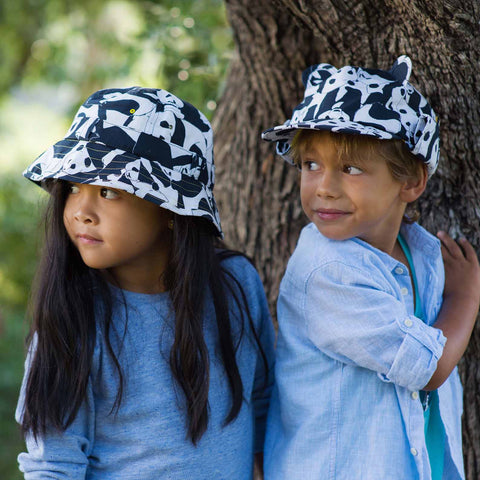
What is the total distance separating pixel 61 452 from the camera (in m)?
1.86

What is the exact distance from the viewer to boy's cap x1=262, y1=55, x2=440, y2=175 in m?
1.89

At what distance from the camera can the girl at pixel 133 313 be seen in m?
1.84

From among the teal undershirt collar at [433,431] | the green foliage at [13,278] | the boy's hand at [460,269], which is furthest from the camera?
the green foliage at [13,278]

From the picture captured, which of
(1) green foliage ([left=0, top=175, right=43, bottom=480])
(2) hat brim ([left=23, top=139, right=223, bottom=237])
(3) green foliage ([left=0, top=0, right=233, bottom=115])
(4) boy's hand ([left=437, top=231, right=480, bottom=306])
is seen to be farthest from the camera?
(1) green foliage ([left=0, top=175, right=43, bottom=480])

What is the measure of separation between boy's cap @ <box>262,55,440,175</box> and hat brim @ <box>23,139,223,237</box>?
380mm

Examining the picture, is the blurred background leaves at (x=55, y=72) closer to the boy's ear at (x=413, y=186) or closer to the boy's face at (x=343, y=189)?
the boy's face at (x=343, y=189)

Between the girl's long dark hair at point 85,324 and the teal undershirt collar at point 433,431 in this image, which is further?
the teal undershirt collar at point 433,431

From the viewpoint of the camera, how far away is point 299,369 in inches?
81.7

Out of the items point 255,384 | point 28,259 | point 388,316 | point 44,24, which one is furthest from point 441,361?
point 44,24

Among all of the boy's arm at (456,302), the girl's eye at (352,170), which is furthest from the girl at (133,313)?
the boy's arm at (456,302)

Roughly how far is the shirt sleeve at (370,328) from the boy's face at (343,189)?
0.14m

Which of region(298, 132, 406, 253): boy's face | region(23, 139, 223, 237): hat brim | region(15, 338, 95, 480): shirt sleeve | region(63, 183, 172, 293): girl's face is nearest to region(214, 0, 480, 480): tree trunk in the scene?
region(298, 132, 406, 253): boy's face

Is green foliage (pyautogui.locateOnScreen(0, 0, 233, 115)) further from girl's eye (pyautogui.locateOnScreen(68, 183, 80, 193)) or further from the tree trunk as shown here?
girl's eye (pyautogui.locateOnScreen(68, 183, 80, 193))

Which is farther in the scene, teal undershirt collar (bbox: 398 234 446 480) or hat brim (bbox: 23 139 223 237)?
teal undershirt collar (bbox: 398 234 446 480)
